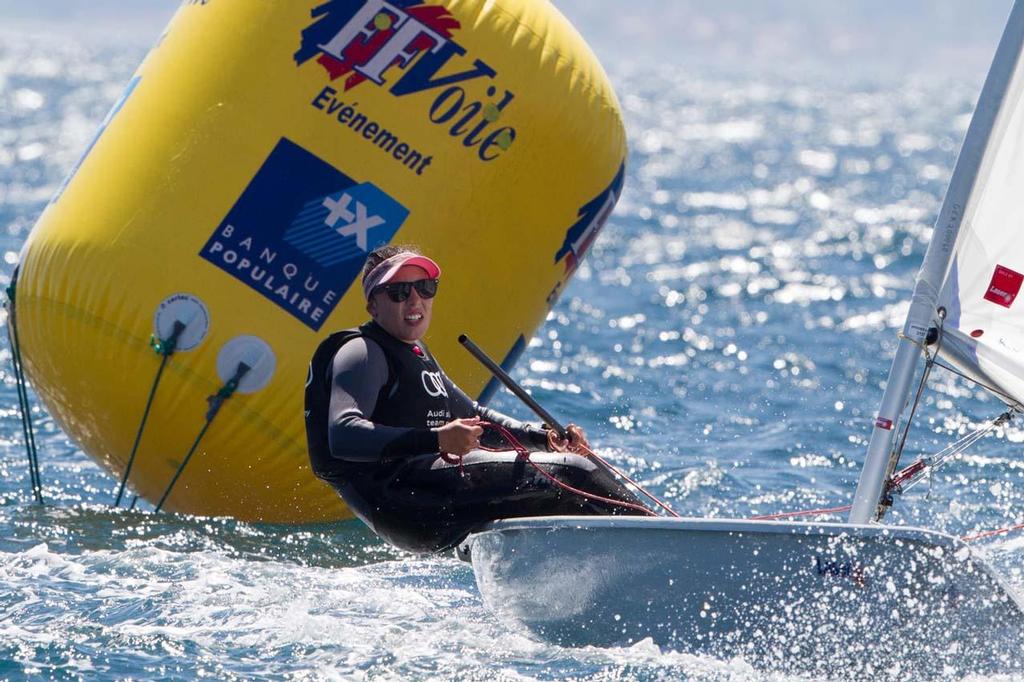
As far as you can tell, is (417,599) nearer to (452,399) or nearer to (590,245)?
(452,399)

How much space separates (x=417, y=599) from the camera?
5055mm

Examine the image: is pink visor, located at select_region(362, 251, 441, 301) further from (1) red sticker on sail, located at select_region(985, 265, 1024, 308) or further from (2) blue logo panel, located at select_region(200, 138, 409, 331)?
(1) red sticker on sail, located at select_region(985, 265, 1024, 308)

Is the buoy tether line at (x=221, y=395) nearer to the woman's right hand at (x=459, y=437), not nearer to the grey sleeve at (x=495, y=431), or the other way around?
the grey sleeve at (x=495, y=431)

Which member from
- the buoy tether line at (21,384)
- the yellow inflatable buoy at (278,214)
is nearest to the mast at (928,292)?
the yellow inflatable buoy at (278,214)

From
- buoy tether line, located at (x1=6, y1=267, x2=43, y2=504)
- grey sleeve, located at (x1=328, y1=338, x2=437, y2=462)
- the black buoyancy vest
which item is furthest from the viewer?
buoy tether line, located at (x1=6, y1=267, x2=43, y2=504)

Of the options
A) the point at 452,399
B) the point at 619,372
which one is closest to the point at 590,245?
the point at 452,399

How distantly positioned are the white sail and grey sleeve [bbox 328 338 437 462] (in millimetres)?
1566

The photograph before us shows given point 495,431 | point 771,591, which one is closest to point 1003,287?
point 771,591

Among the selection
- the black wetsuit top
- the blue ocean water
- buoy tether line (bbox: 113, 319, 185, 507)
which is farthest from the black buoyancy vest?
buoy tether line (bbox: 113, 319, 185, 507)

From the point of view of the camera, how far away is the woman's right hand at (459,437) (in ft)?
14.1

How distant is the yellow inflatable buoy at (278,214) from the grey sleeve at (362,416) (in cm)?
92

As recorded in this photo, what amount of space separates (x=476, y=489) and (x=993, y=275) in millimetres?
1636

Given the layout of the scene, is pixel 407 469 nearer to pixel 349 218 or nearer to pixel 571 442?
pixel 571 442

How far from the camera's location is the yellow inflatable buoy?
217 inches
